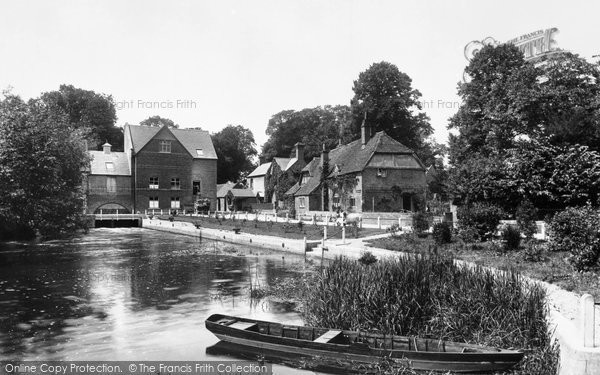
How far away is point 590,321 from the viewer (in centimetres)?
737

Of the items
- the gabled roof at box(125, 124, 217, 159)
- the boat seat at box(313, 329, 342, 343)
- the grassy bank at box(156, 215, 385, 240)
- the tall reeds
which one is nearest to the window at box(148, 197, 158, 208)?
the gabled roof at box(125, 124, 217, 159)

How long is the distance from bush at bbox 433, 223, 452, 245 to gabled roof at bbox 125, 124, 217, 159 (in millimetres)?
54945

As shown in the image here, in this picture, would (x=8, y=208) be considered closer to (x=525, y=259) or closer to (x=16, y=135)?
(x=16, y=135)

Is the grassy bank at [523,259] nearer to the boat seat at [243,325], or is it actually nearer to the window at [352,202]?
the boat seat at [243,325]

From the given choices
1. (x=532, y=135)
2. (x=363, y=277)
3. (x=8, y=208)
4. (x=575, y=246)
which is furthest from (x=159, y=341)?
(x=532, y=135)

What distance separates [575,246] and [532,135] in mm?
21033

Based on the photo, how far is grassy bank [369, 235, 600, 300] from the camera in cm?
1440

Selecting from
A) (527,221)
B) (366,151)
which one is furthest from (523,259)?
(366,151)

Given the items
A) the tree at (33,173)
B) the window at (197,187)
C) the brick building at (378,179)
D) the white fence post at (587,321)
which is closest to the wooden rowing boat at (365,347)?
the white fence post at (587,321)

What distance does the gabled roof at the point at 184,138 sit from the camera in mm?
71750

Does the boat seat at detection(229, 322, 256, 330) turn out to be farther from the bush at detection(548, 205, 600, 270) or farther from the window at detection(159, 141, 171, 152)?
the window at detection(159, 141, 171, 152)

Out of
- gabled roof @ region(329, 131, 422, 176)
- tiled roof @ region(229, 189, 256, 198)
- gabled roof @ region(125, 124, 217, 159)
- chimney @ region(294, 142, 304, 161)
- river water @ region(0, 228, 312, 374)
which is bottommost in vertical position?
river water @ region(0, 228, 312, 374)

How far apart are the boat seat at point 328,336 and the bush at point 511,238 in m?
13.1

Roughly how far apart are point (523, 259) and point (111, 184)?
61.2 m
